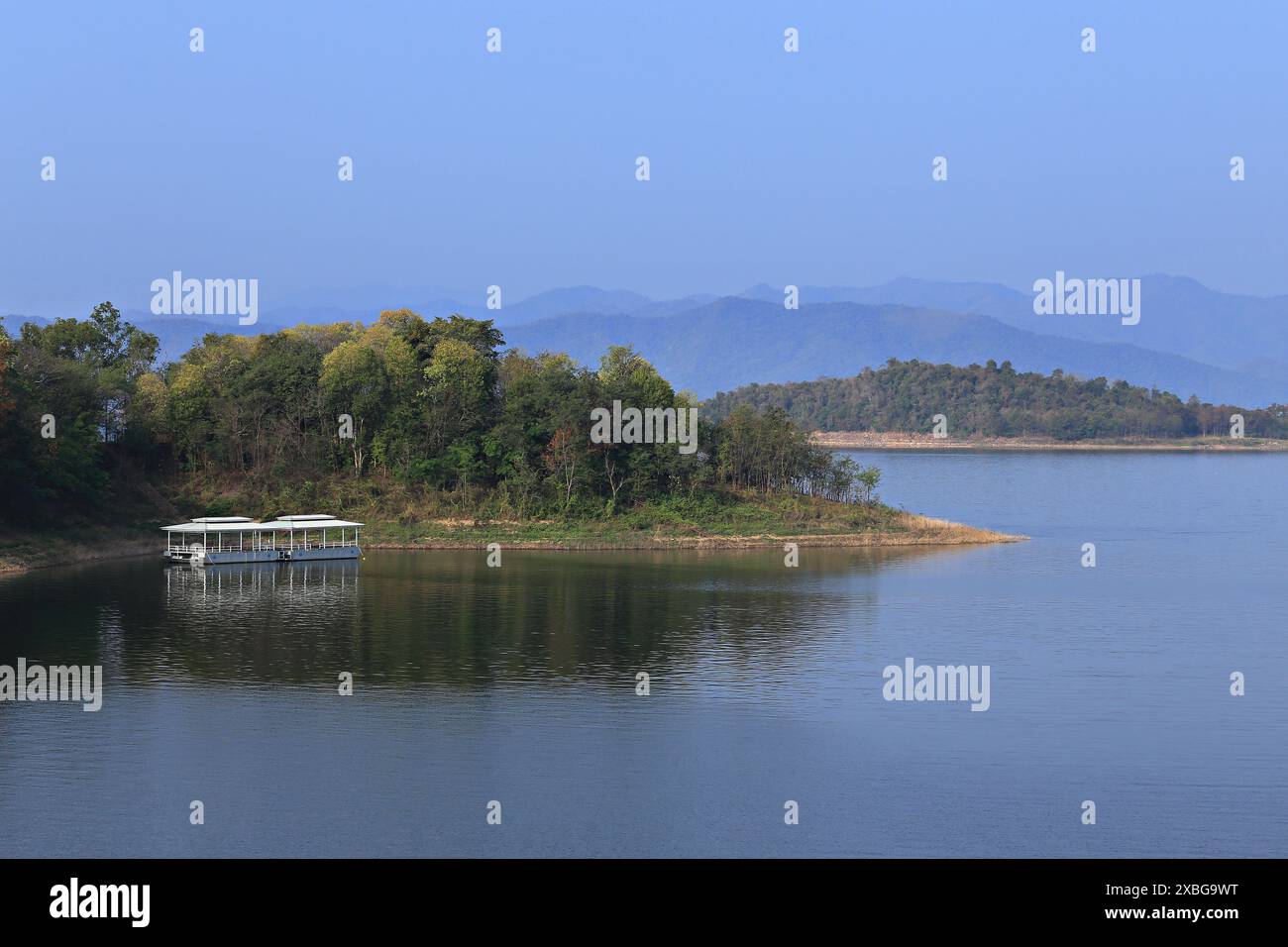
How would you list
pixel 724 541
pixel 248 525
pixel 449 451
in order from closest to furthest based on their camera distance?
1. pixel 248 525
2. pixel 724 541
3. pixel 449 451

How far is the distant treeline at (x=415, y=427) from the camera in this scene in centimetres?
6347

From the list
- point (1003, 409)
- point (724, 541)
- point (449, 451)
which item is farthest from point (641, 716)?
point (1003, 409)

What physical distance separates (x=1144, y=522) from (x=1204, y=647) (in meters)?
41.5

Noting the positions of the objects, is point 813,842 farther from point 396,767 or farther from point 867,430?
point 867,430

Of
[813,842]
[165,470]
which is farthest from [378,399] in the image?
[813,842]

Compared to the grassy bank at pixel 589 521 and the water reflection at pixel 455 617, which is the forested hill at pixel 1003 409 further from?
the water reflection at pixel 455 617

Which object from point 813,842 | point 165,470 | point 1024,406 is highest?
point 1024,406

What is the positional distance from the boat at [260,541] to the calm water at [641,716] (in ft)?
6.28

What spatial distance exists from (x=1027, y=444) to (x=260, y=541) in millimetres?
145589

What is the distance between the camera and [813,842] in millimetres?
20719

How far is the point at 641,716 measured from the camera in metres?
28.0

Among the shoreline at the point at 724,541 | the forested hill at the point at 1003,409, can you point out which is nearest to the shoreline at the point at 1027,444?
the forested hill at the point at 1003,409

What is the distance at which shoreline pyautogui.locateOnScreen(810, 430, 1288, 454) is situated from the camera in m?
A: 183

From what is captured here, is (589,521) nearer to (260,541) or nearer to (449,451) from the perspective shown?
(449,451)
